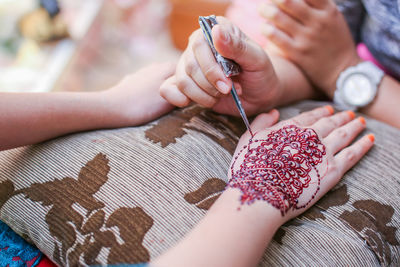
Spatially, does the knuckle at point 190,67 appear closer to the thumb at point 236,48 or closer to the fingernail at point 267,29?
the thumb at point 236,48

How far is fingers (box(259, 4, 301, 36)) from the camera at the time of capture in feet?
2.79

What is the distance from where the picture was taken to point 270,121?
711 mm

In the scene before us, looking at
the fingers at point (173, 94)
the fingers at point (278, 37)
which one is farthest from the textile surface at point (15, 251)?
the fingers at point (278, 37)

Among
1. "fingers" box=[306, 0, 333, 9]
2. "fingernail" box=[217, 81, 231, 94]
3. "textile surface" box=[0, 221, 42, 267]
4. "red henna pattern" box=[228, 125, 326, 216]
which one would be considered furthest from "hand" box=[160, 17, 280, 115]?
"textile surface" box=[0, 221, 42, 267]

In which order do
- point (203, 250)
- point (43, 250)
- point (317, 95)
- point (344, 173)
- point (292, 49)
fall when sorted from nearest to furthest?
point (203, 250) < point (43, 250) < point (344, 173) < point (292, 49) < point (317, 95)

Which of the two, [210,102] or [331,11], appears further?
[331,11]

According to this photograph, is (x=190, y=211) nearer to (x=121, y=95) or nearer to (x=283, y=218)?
(x=283, y=218)

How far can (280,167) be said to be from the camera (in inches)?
22.9

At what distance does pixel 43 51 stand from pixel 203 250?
143 centimetres

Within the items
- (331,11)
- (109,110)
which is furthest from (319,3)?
(109,110)

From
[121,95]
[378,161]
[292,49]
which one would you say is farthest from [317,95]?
[121,95]

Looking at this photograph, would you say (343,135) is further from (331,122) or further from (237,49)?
(237,49)

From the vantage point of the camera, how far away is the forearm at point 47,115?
1.95 feet

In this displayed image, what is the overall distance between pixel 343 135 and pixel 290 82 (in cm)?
21
